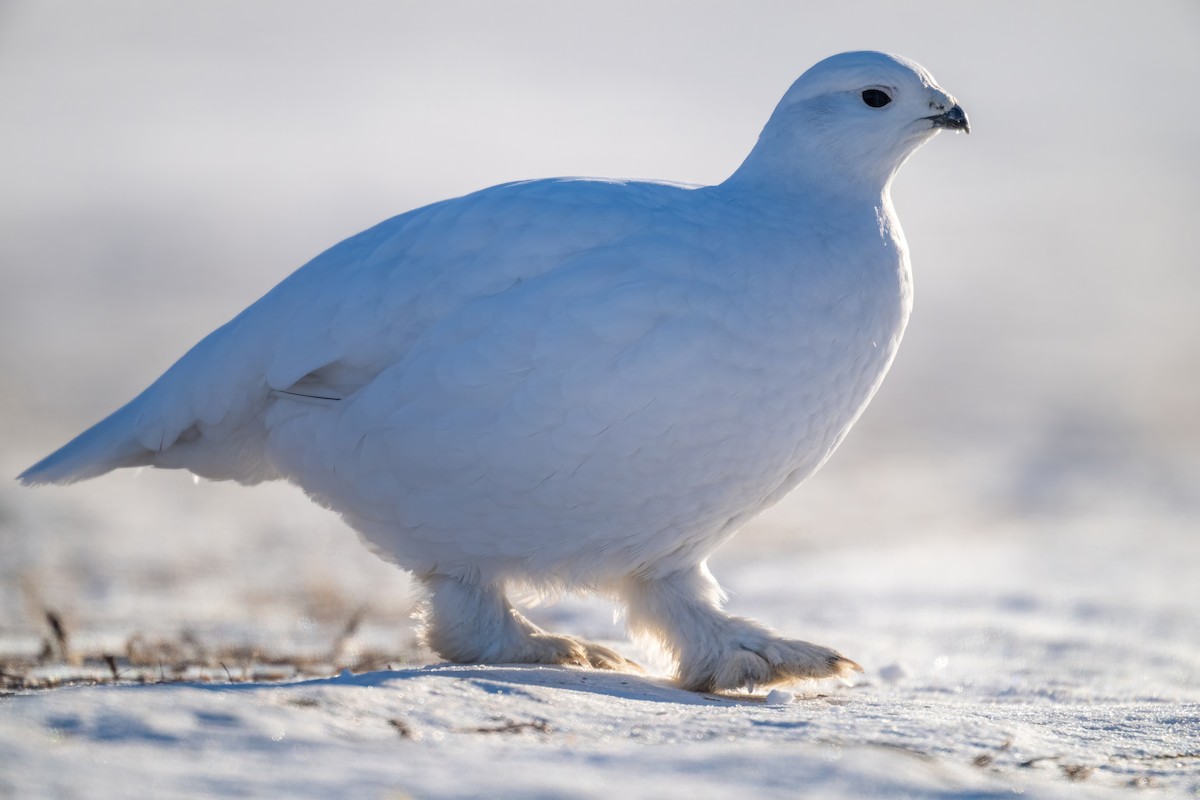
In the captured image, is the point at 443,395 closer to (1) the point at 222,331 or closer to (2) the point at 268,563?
(1) the point at 222,331

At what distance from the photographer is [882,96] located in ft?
12.2

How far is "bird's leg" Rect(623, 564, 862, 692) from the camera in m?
3.51

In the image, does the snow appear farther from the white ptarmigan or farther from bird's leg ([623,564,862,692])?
the white ptarmigan

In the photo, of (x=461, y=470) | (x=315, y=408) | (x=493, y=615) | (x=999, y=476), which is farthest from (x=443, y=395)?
(x=999, y=476)

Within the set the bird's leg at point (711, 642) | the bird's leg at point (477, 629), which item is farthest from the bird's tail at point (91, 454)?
the bird's leg at point (711, 642)

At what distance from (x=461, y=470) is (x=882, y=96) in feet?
5.37

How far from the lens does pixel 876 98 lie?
12.2ft

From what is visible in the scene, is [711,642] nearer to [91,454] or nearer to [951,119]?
[951,119]

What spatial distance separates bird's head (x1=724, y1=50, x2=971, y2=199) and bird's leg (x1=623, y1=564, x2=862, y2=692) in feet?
3.91

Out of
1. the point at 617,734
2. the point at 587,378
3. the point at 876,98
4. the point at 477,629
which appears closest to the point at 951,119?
the point at 876,98

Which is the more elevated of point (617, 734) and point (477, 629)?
point (477, 629)

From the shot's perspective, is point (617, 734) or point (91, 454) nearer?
point (617, 734)

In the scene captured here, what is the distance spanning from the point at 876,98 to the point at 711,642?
162 centimetres

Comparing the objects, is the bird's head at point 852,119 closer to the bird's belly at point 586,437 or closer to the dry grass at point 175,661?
the bird's belly at point 586,437
